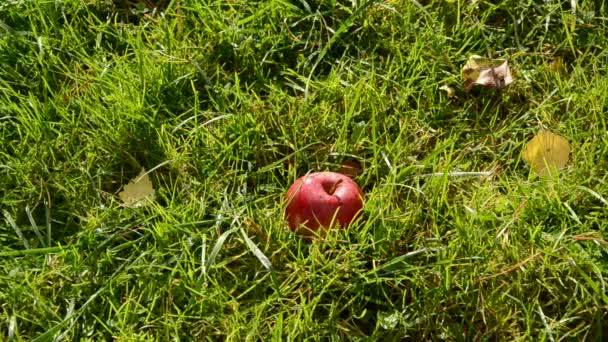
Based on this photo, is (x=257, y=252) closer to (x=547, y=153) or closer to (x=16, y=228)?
(x=16, y=228)

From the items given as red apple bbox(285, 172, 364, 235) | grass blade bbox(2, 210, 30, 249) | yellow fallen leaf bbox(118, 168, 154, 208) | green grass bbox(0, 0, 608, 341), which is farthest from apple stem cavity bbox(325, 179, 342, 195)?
grass blade bbox(2, 210, 30, 249)

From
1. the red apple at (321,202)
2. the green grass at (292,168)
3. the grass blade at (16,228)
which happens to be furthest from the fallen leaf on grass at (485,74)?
the grass blade at (16,228)

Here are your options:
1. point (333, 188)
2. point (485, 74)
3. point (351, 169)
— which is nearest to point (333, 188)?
point (333, 188)

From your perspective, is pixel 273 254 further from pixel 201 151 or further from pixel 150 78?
pixel 150 78

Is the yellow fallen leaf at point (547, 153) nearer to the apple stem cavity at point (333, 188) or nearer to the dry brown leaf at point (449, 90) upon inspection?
the dry brown leaf at point (449, 90)

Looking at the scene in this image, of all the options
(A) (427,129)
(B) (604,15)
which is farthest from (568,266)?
(B) (604,15)
